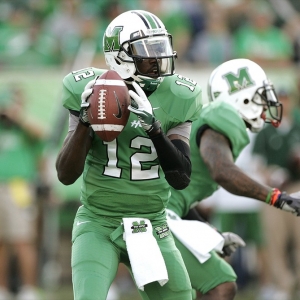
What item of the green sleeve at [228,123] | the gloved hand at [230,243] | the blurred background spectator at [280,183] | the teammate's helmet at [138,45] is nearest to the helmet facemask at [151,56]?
the teammate's helmet at [138,45]

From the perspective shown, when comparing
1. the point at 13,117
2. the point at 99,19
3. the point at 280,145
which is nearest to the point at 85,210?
the point at 13,117

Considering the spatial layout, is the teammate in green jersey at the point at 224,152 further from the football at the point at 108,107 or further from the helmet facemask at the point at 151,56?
the football at the point at 108,107

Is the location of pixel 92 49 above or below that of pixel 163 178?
below

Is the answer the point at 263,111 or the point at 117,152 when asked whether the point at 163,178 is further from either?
the point at 263,111

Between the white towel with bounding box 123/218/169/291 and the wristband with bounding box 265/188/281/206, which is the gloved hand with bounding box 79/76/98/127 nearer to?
the white towel with bounding box 123/218/169/291

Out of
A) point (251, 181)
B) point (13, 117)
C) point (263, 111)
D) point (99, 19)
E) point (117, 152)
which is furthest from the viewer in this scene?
point (99, 19)

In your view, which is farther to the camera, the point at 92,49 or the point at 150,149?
the point at 92,49

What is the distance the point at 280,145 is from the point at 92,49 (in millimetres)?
2662

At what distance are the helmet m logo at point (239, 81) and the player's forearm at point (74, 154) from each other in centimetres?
145

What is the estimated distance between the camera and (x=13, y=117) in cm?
746

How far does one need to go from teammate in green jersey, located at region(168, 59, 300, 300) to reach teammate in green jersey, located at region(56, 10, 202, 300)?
Answer: 0.50m

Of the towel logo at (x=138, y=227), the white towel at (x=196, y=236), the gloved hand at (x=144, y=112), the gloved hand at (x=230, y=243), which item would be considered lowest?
the gloved hand at (x=230, y=243)

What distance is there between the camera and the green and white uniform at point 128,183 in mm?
3930

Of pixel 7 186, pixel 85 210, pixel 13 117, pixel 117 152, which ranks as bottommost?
pixel 7 186
